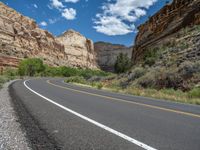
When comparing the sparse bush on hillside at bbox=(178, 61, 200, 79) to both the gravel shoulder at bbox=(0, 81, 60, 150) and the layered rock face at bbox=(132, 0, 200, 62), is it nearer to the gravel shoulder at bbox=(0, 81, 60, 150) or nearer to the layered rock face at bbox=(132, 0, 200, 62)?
the gravel shoulder at bbox=(0, 81, 60, 150)

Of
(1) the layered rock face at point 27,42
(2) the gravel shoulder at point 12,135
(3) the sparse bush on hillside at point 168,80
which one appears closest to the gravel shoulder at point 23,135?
(2) the gravel shoulder at point 12,135

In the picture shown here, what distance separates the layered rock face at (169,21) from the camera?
4216 cm

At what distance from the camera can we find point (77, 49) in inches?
6230

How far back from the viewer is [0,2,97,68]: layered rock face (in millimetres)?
96344

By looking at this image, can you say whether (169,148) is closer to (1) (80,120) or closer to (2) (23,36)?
(1) (80,120)

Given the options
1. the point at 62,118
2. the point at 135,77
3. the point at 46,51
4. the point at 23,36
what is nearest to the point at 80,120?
the point at 62,118

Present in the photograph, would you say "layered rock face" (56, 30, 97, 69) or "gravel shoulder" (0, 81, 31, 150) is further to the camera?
"layered rock face" (56, 30, 97, 69)

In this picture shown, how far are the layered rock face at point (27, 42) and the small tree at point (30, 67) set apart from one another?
8641 mm

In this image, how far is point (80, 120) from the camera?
246 inches

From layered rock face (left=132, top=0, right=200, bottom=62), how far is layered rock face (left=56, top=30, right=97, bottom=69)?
290 ft

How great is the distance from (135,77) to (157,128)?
65.3 feet

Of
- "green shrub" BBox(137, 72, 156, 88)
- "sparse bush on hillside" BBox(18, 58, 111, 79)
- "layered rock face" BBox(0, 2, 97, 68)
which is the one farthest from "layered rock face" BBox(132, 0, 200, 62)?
"layered rock face" BBox(0, 2, 97, 68)

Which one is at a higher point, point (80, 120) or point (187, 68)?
point (187, 68)

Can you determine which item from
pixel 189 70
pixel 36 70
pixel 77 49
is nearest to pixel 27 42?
pixel 36 70
